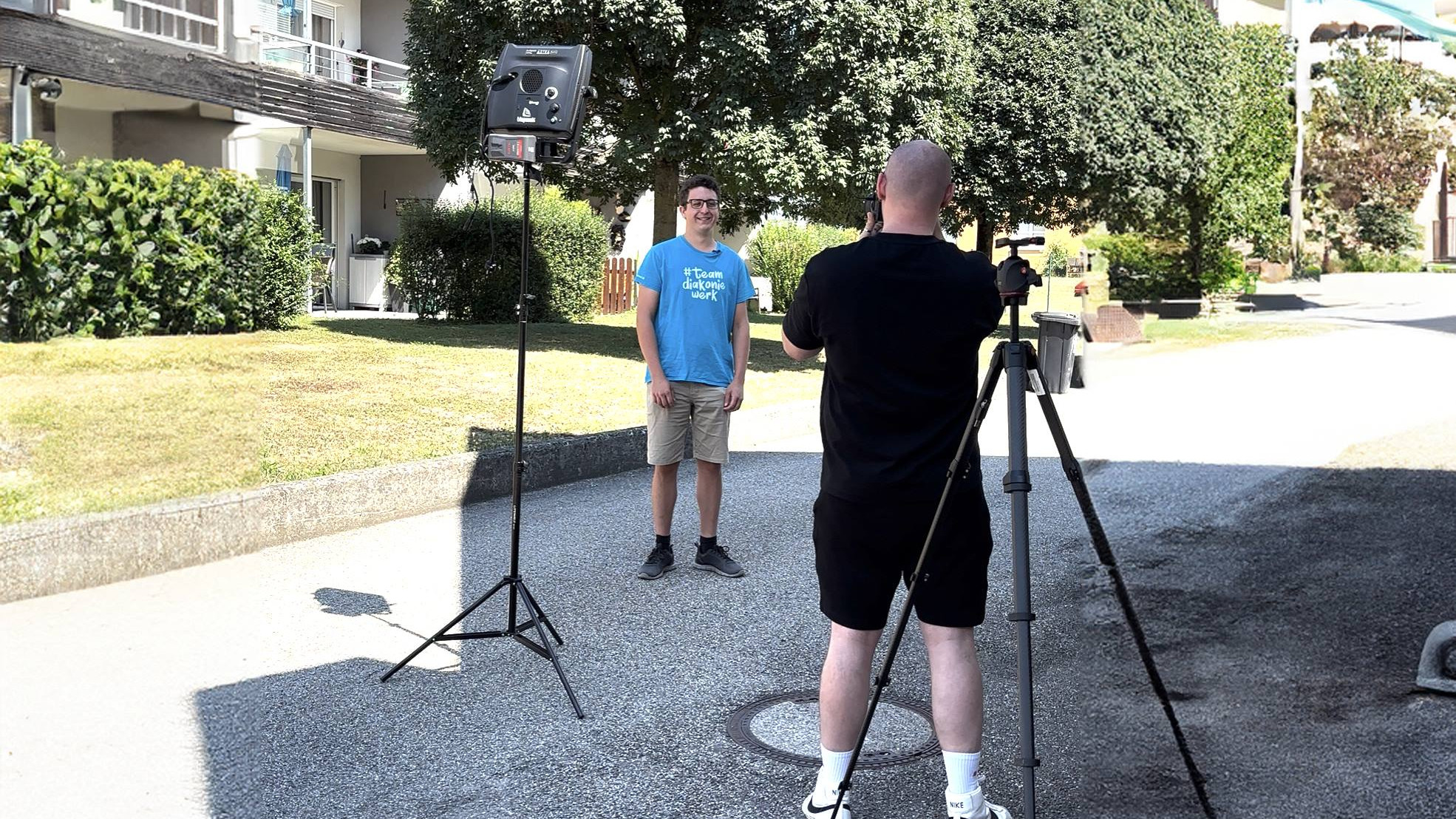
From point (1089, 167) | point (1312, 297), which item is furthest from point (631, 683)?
point (1312, 297)

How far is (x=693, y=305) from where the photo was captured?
22.5 ft

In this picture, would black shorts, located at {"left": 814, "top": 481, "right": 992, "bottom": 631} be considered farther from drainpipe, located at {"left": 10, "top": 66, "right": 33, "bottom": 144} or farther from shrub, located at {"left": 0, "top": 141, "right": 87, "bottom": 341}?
drainpipe, located at {"left": 10, "top": 66, "right": 33, "bottom": 144}

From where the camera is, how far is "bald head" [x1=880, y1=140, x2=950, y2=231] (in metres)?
3.64

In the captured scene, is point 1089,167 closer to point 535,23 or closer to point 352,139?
point 535,23

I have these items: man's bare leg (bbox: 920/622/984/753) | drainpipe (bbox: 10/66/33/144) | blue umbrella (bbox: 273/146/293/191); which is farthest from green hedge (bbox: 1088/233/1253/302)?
man's bare leg (bbox: 920/622/984/753)

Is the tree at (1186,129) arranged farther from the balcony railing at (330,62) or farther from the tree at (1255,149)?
the balcony railing at (330,62)

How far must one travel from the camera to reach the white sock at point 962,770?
12.3 feet

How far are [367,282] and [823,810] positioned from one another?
80.2 ft

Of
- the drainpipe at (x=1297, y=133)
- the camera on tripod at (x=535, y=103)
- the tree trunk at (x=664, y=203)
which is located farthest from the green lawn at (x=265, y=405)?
the drainpipe at (x=1297, y=133)

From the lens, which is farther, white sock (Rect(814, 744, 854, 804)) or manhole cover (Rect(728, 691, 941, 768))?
manhole cover (Rect(728, 691, 941, 768))

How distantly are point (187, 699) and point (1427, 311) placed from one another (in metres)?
28.9

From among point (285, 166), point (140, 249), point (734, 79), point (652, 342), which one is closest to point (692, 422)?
point (652, 342)

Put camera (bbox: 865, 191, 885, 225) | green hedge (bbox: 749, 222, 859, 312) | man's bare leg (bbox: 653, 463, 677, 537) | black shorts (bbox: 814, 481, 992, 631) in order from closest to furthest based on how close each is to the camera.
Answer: black shorts (bbox: 814, 481, 992, 631) → camera (bbox: 865, 191, 885, 225) → man's bare leg (bbox: 653, 463, 677, 537) → green hedge (bbox: 749, 222, 859, 312)

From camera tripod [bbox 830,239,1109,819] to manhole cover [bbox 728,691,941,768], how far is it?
72 cm
